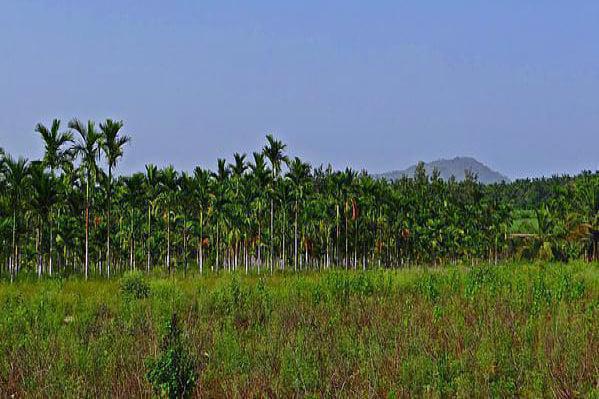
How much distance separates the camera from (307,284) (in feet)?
73.1

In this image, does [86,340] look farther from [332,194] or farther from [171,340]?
[332,194]

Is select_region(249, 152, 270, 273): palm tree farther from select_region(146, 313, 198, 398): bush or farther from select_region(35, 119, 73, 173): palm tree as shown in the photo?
select_region(146, 313, 198, 398): bush

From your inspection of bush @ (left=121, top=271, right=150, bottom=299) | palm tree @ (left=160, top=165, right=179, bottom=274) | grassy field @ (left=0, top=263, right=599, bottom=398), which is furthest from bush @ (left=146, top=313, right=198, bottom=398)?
palm tree @ (left=160, top=165, right=179, bottom=274)

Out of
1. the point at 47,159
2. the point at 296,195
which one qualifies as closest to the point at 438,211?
the point at 296,195

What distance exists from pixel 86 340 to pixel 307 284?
969cm

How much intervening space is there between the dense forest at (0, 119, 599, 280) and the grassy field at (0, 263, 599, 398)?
24951 mm

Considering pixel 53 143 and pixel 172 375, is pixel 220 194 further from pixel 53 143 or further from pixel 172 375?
pixel 172 375

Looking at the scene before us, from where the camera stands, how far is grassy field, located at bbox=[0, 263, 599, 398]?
34.0 feet

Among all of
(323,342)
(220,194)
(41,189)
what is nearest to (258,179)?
(220,194)

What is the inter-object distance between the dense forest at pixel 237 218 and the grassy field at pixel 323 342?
25.0 meters

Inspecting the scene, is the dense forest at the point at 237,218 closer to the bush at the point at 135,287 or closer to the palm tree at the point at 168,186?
the palm tree at the point at 168,186

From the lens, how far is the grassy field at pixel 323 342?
10.4 metres

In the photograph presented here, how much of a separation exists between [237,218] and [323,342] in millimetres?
47813

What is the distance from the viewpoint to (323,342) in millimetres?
13156
